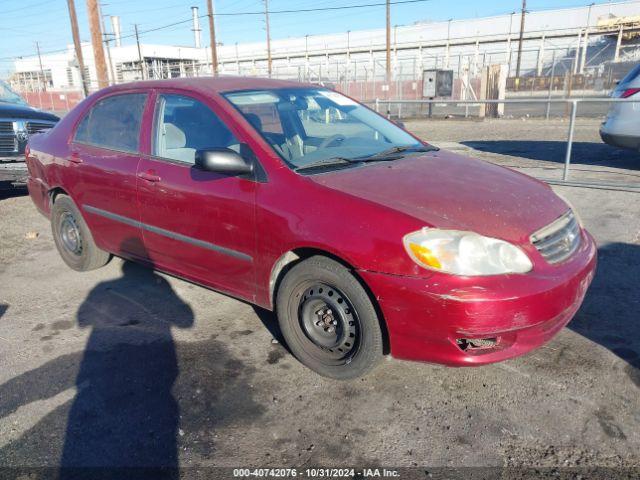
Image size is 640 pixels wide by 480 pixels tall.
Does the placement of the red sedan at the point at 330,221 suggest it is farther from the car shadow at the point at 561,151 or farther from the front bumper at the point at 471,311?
the car shadow at the point at 561,151

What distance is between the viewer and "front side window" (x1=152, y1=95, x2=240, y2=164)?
347 cm

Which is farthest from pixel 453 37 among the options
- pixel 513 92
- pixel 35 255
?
pixel 35 255

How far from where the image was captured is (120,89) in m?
4.30

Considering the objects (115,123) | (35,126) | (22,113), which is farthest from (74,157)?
(22,113)

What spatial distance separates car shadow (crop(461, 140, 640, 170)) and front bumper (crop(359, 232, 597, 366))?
309 inches

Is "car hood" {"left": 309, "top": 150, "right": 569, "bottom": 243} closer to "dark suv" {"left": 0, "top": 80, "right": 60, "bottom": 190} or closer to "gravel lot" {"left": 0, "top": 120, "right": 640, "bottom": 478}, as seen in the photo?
"gravel lot" {"left": 0, "top": 120, "right": 640, "bottom": 478}

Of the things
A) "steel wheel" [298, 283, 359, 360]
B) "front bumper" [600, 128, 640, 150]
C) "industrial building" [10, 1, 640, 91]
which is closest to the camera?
"steel wheel" [298, 283, 359, 360]

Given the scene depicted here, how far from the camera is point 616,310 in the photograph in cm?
372

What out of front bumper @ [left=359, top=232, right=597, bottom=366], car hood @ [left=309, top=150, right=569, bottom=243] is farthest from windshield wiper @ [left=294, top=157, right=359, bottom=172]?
front bumper @ [left=359, top=232, right=597, bottom=366]

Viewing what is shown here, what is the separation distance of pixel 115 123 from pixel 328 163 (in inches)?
80.5

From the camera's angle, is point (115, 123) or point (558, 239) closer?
point (558, 239)

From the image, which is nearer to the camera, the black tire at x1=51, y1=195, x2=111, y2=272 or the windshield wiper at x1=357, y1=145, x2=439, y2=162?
the windshield wiper at x1=357, y1=145, x2=439, y2=162

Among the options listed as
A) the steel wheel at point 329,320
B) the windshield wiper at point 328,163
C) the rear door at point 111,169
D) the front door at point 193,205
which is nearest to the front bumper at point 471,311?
the steel wheel at point 329,320

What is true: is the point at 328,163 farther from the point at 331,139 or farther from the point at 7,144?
the point at 7,144
